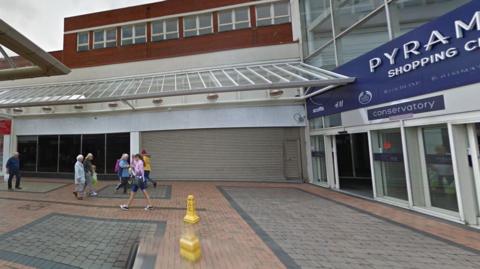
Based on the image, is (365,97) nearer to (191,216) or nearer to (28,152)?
(191,216)

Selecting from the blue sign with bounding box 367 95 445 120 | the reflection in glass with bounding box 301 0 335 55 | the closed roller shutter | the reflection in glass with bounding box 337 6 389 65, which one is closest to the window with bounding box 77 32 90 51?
the closed roller shutter

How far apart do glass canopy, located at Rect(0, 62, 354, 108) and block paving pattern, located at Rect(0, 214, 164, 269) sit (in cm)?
483

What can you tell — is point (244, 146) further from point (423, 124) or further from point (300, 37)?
point (423, 124)

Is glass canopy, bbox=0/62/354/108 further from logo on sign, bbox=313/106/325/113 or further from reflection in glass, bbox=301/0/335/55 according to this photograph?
logo on sign, bbox=313/106/325/113

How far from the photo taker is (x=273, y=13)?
13617 mm

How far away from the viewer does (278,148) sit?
38.6 feet

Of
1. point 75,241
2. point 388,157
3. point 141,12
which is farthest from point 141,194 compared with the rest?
point 141,12

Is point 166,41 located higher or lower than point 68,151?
higher

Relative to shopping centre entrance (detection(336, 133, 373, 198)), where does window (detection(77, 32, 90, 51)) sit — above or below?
above

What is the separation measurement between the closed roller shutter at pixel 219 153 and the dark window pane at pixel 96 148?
2.51 metres

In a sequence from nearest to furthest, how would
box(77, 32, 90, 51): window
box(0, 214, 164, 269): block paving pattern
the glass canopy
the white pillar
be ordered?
box(0, 214, 164, 269): block paving pattern, the glass canopy, the white pillar, box(77, 32, 90, 51): window

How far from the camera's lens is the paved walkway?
3639 millimetres

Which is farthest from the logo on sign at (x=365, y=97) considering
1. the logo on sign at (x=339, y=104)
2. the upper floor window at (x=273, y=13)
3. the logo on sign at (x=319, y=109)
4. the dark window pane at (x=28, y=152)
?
the dark window pane at (x=28, y=152)

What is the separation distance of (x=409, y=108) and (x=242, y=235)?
209 inches
